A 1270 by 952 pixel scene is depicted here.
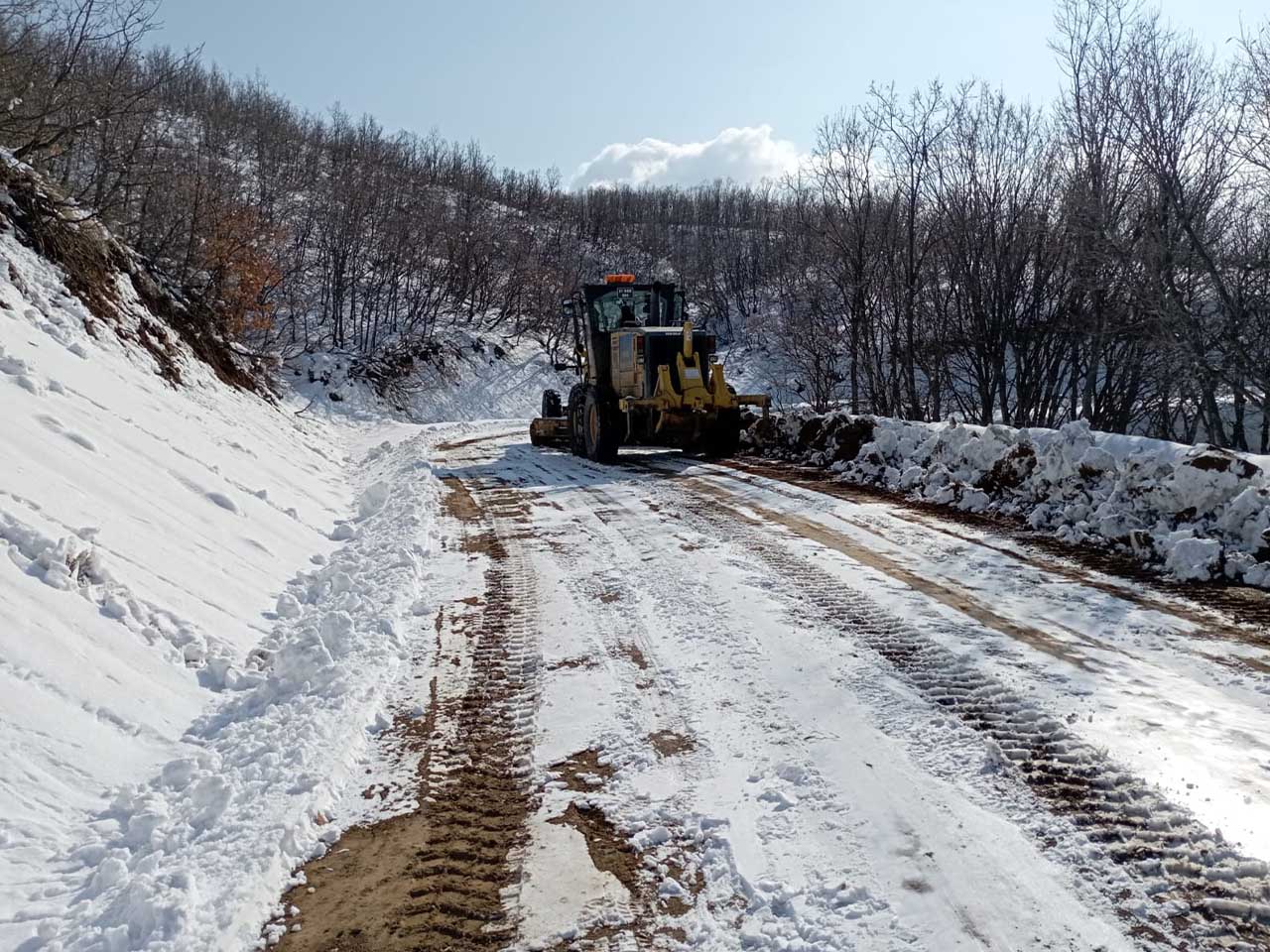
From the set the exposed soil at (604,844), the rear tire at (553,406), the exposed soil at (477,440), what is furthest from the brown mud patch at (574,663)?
the rear tire at (553,406)

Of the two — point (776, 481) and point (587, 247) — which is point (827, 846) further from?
point (587, 247)

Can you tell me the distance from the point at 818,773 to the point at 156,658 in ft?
10.5

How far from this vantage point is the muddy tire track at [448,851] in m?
2.51

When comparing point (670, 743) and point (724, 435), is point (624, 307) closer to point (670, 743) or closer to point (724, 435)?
Result: point (724, 435)

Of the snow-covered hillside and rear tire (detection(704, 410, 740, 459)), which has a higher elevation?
rear tire (detection(704, 410, 740, 459))

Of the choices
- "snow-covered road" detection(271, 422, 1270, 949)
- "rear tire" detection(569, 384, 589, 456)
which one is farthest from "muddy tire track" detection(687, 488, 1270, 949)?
"rear tire" detection(569, 384, 589, 456)

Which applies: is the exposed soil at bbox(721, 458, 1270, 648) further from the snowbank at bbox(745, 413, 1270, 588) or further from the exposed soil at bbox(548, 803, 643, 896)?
the exposed soil at bbox(548, 803, 643, 896)

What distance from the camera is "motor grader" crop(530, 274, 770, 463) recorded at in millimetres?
13883

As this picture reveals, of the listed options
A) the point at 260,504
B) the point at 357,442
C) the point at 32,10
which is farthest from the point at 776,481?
the point at 357,442

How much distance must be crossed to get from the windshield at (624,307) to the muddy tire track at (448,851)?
469 inches

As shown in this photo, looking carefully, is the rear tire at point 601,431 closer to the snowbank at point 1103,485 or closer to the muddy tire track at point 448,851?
the snowbank at point 1103,485

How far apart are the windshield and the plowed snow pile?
8457 mm

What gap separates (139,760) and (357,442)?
1722 cm

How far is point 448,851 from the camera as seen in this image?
9.60ft
